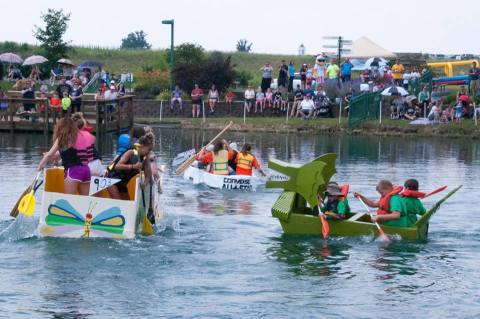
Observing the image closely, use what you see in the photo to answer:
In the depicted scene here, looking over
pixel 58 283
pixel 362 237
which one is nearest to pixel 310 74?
pixel 362 237

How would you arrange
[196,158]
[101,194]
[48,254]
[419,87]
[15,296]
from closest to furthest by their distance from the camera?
1. [15,296]
2. [48,254]
3. [101,194]
4. [196,158]
5. [419,87]

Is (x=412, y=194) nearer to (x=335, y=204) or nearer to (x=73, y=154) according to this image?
(x=335, y=204)

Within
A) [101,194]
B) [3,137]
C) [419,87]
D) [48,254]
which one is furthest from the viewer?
[419,87]

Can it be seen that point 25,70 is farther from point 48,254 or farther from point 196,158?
point 48,254

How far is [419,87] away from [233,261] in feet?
112

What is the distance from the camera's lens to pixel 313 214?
1911cm

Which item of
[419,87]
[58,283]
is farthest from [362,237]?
[419,87]

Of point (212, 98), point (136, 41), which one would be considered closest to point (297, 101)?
point (212, 98)

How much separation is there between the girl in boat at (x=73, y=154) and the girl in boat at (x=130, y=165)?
0.43 metres

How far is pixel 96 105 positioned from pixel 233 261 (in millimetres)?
26830

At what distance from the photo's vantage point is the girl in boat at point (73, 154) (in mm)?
17172

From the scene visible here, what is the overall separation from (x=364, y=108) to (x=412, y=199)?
2817cm

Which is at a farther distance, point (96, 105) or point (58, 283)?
point (96, 105)

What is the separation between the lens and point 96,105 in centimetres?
4275
